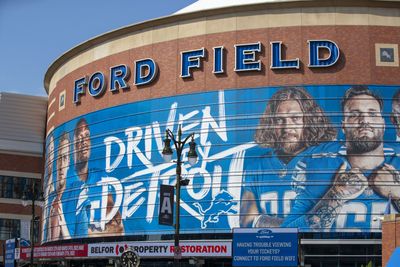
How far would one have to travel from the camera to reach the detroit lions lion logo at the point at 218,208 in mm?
57094

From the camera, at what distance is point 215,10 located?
200 feet

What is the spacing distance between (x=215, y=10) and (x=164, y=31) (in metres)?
5.32

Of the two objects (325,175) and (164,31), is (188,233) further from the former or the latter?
(164,31)

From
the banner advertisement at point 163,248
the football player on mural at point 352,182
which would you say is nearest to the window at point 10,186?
the banner advertisement at point 163,248

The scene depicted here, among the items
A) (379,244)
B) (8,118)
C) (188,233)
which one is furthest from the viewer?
(8,118)

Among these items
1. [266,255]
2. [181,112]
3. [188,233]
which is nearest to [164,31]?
[181,112]

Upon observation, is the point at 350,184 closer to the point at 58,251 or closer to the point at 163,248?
the point at 163,248

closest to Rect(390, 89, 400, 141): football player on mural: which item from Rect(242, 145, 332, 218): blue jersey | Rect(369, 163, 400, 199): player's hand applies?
Rect(369, 163, 400, 199): player's hand

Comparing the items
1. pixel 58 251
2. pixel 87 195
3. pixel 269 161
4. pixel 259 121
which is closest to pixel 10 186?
pixel 87 195

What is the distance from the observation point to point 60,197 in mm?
70875

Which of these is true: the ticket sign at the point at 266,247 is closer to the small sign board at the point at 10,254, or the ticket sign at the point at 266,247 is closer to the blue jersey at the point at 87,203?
the blue jersey at the point at 87,203

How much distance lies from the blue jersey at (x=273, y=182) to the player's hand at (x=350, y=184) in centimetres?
287

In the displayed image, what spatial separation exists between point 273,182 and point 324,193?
3914 millimetres

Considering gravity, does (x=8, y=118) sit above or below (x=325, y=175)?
above
